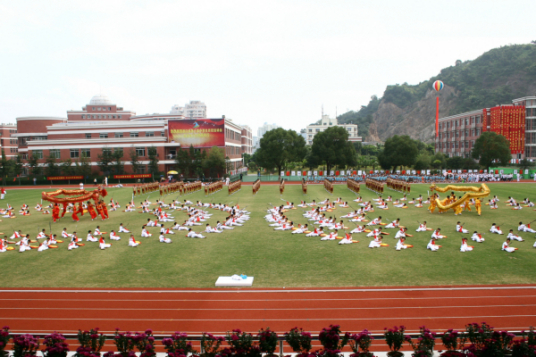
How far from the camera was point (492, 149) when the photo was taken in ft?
164

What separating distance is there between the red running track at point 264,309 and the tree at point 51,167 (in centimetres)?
4816

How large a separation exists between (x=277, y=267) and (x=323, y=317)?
13.4 ft

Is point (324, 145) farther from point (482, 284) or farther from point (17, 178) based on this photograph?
point (17, 178)

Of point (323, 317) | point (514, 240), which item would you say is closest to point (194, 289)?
point (323, 317)

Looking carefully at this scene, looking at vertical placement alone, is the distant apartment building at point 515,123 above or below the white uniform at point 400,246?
above

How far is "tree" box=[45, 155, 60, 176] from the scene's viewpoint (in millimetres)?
51938

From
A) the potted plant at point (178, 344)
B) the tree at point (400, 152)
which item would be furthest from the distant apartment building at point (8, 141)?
the potted plant at point (178, 344)

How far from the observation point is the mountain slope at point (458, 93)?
8550 cm

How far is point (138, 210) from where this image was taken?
27.0 metres

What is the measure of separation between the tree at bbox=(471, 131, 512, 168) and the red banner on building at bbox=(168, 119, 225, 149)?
40.6 meters

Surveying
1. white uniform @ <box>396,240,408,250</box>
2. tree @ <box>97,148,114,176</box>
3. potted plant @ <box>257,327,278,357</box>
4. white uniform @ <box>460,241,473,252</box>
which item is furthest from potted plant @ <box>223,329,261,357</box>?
tree @ <box>97,148,114,176</box>

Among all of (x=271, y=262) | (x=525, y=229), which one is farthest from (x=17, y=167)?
(x=525, y=229)

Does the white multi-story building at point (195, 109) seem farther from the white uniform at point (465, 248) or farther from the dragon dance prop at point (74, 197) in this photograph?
the white uniform at point (465, 248)

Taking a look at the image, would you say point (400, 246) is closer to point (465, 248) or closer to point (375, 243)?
point (375, 243)
